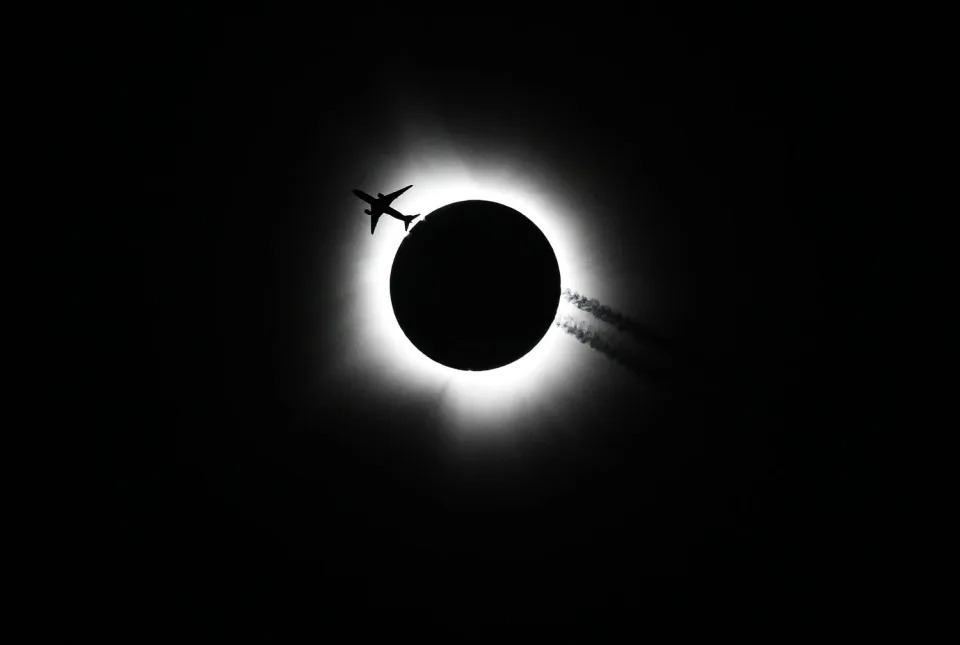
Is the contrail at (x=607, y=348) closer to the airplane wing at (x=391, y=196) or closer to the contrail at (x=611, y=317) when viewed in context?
the contrail at (x=611, y=317)

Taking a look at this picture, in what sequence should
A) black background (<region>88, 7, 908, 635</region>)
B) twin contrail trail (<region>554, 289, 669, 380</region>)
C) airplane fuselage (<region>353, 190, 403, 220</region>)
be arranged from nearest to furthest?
airplane fuselage (<region>353, 190, 403, 220</region>) → black background (<region>88, 7, 908, 635</region>) → twin contrail trail (<region>554, 289, 669, 380</region>)

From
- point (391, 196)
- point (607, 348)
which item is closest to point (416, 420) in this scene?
point (607, 348)

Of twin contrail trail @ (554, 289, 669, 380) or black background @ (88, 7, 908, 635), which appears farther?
twin contrail trail @ (554, 289, 669, 380)

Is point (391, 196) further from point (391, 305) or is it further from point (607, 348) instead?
point (607, 348)

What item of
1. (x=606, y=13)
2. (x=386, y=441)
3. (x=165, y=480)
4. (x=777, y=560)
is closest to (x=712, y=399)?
(x=777, y=560)

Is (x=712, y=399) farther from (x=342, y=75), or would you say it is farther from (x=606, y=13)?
(x=342, y=75)

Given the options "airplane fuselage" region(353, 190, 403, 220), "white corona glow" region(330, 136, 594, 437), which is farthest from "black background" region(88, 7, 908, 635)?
"airplane fuselage" region(353, 190, 403, 220)

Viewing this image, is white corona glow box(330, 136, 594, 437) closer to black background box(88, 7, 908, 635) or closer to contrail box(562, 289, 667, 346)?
contrail box(562, 289, 667, 346)

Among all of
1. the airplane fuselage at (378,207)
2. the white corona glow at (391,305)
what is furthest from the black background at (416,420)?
the airplane fuselage at (378,207)
